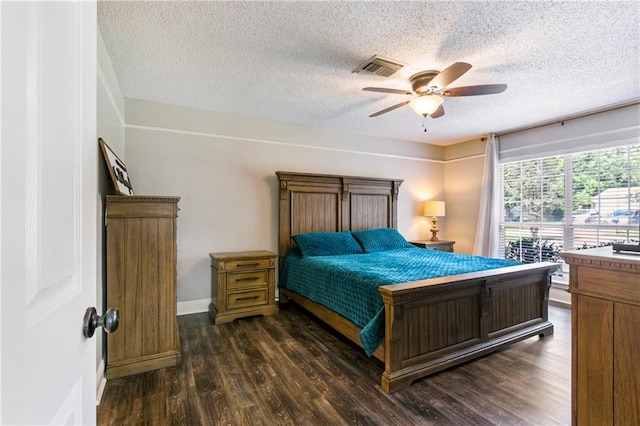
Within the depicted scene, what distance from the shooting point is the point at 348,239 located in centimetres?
414

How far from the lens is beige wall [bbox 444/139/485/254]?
5.20 metres

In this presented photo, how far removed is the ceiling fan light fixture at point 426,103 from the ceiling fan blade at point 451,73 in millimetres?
130

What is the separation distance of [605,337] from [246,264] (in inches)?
118

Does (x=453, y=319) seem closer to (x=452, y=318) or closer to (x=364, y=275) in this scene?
(x=452, y=318)

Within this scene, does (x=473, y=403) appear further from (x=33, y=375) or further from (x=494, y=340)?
(x=33, y=375)

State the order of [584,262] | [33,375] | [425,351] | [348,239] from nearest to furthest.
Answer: [33,375], [584,262], [425,351], [348,239]

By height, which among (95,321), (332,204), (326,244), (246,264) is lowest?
(246,264)

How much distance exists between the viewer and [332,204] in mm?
4477

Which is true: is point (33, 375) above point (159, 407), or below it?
above

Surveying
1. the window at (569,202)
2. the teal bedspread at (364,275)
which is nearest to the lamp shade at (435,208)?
the window at (569,202)

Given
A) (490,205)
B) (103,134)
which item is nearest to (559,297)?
(490,205)

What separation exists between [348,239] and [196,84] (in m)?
2.56

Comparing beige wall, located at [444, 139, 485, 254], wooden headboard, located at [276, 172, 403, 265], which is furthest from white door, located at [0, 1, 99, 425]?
beige wall, located at [444, 139, 485, 254]

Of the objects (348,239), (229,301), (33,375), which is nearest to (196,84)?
(229,301)
